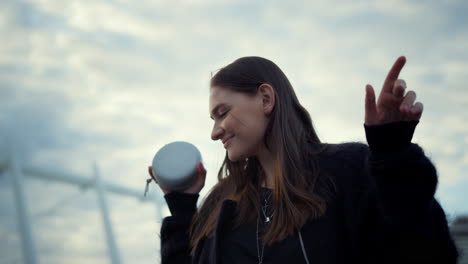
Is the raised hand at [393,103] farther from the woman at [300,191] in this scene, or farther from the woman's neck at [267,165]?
the woman's neck at [267,165]

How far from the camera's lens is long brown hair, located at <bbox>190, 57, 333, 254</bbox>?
77.9 inches

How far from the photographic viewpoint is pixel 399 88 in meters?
1.43

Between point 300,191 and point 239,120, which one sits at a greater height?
point 239,120

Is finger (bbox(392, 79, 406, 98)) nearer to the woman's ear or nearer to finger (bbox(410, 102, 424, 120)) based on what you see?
finger (bbox(410, 102, 424, 120))

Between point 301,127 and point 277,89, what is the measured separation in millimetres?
232

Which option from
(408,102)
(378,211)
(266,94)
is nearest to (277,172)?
(266,94)

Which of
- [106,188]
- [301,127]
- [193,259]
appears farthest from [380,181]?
[106,188]

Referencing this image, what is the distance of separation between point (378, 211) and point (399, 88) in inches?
22.8

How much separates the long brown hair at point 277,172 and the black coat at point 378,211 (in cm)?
6

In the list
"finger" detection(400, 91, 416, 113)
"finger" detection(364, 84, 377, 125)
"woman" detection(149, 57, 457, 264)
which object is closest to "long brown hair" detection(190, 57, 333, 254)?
"woman" detection(149, 57, 457, 264)

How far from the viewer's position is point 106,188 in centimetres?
1405

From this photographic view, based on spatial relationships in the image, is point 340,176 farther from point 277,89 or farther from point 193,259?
point 193,259

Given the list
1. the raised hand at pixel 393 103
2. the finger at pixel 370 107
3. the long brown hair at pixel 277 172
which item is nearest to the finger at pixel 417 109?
the raised hand at pixel 393 103

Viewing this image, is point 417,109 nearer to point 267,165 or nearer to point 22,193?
point 267,165
